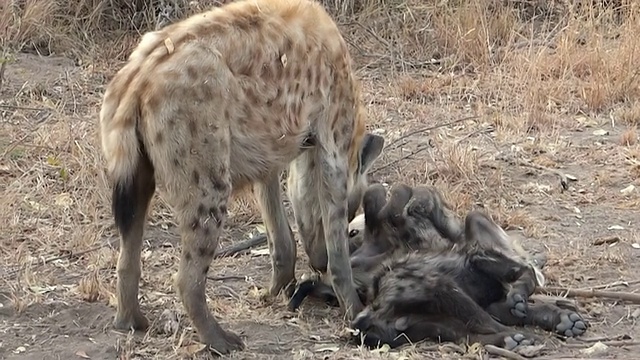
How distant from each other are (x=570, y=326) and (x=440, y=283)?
1.69 ft

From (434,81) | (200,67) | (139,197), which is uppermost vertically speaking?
(200,67)

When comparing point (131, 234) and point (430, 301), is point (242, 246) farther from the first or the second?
point (430, 301)

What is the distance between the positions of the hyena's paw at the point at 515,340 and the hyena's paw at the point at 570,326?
152mm

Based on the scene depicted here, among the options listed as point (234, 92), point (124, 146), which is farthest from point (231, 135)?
point (124, 146)

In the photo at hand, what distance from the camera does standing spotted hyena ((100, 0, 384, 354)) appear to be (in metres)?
4.03

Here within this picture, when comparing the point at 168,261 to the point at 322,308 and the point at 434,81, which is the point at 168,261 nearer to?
the point at 322,308

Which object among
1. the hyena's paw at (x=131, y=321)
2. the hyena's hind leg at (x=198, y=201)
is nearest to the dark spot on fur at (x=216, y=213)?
the hyena's hind leg at (x=198, y=201)

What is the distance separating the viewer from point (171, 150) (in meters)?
3.98

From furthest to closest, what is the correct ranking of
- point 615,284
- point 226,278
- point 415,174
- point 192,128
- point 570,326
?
point 415,174, point 226,278, point 615,284, point 570,326, point 192,128

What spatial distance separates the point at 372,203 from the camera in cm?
511

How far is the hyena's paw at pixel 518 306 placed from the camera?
440cm

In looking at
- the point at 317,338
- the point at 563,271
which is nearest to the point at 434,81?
the point at 563,271

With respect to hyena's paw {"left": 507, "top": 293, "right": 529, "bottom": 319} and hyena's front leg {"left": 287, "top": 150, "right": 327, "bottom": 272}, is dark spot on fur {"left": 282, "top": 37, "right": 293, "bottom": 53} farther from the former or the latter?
hyena's paw {"left": 507, "top": 293, "right": 529, "bottom": 319}

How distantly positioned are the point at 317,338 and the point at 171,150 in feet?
3.19
